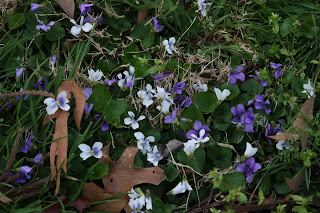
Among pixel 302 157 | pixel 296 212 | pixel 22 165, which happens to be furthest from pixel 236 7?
pixel 22 165

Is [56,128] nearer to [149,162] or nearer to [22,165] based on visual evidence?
[22,165]

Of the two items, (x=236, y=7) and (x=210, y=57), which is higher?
(x=236, y=7)

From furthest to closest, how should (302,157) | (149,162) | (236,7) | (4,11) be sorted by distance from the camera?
(236,7), (4,11), (149,162), (302,157)

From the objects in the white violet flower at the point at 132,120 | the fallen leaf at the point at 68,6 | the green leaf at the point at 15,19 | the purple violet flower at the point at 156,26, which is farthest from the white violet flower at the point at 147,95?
the green leaf at the point at 15,19

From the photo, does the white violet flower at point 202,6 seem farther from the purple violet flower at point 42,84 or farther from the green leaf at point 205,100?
the purple violet flower at point 42,84

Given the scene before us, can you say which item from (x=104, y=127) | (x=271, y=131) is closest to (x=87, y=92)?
(x=104, y=127)

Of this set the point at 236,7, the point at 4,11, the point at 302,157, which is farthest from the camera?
the point at 236,7

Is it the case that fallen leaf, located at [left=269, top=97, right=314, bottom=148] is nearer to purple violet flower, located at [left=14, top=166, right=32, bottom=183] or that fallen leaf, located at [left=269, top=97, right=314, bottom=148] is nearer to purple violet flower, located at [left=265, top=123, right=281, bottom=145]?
purple violet flower, located at [left=265, top=123, right=281, bottom=145]
